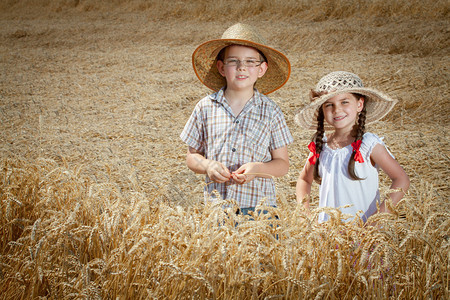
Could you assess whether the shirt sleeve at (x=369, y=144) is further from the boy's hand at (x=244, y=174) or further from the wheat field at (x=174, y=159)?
the boy's hand at (x=244, y=174)

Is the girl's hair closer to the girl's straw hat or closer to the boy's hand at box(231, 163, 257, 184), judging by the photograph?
the girl's straw hat

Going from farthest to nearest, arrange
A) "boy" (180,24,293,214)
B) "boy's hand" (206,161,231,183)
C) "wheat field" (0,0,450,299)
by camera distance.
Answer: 1. "boy" (180,24,293,214)
2. "boy's hand" (206,161,231,183)
3. "wheat field" (0,0,450,299)

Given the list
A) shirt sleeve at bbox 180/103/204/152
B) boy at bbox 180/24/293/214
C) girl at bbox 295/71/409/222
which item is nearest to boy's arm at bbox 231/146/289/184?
boy at bbox 180/24/293/214

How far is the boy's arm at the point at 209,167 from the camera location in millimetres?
1290

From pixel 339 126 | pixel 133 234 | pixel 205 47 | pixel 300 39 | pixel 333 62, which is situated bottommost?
pixel 133 234

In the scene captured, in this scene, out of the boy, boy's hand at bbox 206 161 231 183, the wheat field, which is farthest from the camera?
the boy

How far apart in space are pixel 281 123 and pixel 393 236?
1.72 feet

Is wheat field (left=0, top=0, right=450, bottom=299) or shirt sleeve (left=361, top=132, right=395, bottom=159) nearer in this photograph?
wheat field (left=0, top=0, right=450, bottom=299)

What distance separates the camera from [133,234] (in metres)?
1.35

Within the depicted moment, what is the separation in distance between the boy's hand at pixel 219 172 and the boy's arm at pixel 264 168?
0.02 meters

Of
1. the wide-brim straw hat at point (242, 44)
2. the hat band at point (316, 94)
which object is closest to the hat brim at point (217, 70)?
the wide-brim straw hat at point (242, 44)

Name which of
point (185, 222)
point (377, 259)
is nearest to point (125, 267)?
point (185, 222)

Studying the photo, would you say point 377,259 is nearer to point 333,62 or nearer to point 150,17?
point 333,62

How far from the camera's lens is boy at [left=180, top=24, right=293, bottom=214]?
139 cm
